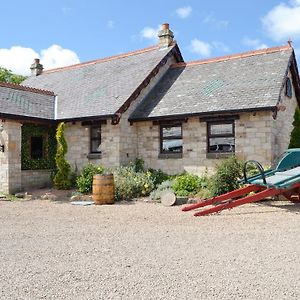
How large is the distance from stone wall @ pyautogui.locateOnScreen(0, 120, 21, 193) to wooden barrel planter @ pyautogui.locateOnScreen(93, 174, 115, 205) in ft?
14.5

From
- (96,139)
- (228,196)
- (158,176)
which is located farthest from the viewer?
(96,139)

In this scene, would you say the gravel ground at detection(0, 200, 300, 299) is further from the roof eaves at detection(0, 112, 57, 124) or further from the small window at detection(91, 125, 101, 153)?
the small window at detection(91, 125, 101, 153)

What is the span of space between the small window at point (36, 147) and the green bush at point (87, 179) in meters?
2.78

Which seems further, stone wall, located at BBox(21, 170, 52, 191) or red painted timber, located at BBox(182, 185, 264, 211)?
stone wall, located at BBox(21, 170, 52, 191)

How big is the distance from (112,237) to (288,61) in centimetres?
1143

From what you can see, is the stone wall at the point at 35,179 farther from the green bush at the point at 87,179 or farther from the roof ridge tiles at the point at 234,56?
the roof ridge tiles at the point at 234,56

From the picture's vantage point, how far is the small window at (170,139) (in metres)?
15.2

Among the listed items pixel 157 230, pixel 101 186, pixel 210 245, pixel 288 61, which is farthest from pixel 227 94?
pixel 210 245

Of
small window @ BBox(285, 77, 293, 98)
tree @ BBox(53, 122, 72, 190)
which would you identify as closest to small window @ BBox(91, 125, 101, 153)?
tree @ BBox(53, 122, 72, 190)

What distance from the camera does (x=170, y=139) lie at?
15398 millimetres

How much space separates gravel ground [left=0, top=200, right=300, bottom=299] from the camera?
13.6 ft

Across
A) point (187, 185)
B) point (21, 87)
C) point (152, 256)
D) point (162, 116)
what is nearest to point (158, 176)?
point (187, 185)

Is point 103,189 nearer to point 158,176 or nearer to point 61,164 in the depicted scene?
point 158,176

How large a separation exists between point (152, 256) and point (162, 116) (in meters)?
9.74
